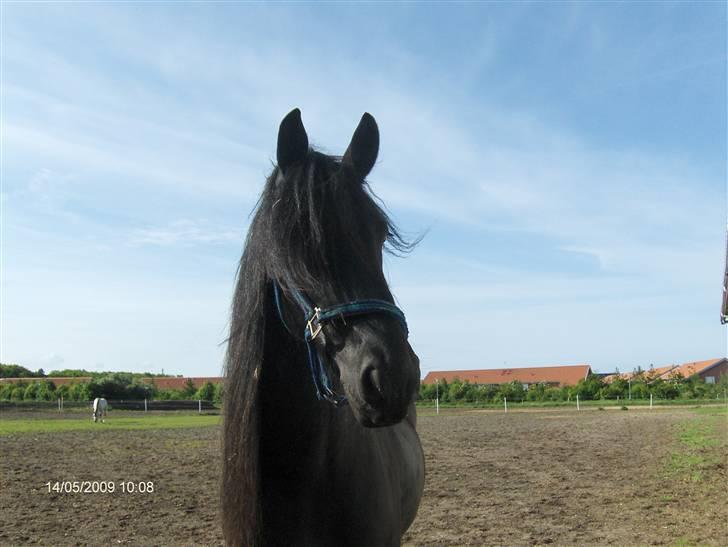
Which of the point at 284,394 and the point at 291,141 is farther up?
the point at 291,141

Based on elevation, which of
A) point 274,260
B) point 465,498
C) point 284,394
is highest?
point 274,260

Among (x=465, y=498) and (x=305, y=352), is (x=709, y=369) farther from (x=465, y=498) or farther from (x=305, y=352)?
(x=305, y=352)

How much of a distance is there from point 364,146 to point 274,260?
0.63 meters

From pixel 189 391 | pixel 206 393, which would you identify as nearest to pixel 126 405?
pixel 206 393

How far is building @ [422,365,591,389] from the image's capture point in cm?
8088

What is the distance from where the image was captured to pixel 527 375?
8512 cm

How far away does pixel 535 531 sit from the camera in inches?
283

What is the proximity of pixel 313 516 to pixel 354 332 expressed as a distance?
929 millimetres

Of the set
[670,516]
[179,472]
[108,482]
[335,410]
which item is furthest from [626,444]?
[335,410]

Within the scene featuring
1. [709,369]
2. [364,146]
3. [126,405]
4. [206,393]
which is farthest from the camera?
[709,369]

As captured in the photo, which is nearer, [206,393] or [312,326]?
[312,326]

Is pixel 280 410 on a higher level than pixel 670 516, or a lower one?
higher

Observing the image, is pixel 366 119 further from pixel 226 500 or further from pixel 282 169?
pixel 226 500

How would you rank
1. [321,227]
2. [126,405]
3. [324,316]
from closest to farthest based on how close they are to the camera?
[324,316]
[321,227]
[126,405]
